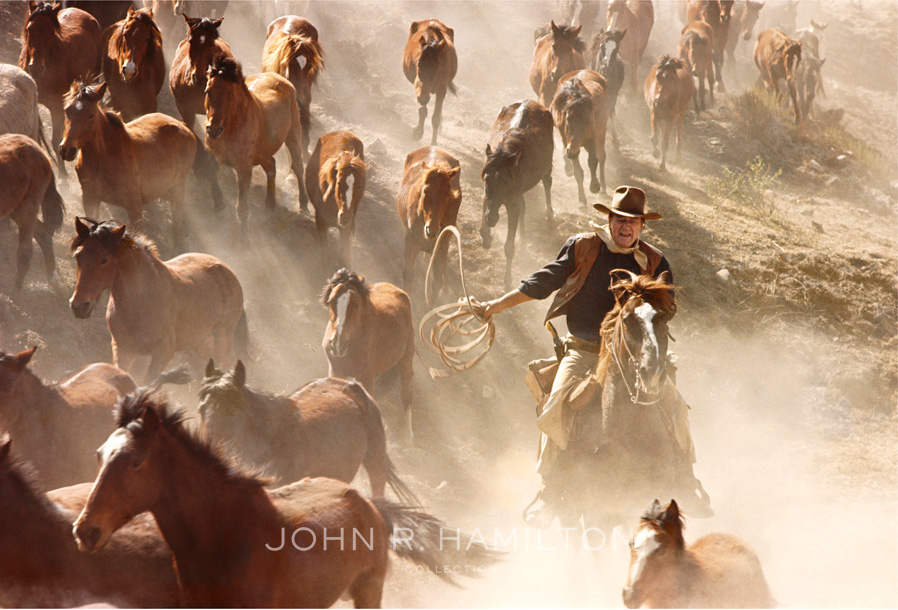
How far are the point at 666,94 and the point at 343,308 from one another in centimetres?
1019

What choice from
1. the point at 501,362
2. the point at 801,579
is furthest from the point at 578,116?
the point at 801,579

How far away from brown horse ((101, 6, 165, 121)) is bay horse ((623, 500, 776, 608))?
28.3ft

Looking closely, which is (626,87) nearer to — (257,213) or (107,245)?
(257,213)

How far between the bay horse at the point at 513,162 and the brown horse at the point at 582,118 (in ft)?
1.65

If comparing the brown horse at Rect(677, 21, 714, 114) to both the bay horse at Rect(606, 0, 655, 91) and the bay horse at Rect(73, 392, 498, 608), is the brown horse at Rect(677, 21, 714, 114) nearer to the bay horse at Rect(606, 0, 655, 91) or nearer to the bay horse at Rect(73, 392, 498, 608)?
the bay horse at Rect(606, 0, 655, 91)

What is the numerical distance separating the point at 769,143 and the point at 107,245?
15441 mm

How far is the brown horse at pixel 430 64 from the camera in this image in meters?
12.9

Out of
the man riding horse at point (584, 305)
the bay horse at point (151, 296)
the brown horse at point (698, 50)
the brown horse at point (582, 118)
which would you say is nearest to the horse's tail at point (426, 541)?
the man riding horse at point (584, 305)

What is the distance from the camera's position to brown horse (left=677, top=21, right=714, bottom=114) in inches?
679

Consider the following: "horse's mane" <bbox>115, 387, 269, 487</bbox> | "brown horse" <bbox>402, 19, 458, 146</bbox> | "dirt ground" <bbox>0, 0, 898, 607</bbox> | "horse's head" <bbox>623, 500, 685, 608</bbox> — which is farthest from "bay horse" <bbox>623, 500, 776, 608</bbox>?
"brown horse" <bbox>402, 19, 458, 146</bbox>

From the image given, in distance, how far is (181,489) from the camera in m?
3.46

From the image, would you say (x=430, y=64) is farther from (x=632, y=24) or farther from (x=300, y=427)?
(x=300, y=427)

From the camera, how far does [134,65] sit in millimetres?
9422

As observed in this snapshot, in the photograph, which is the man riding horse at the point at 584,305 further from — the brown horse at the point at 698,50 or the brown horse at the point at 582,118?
the brown horse at the point at 698,50
